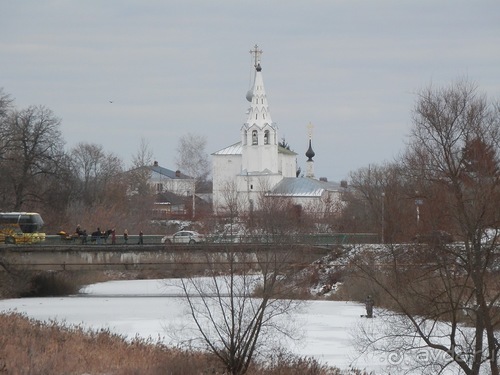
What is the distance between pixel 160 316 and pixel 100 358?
1568 cm

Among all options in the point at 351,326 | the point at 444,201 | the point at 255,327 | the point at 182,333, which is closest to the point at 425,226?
the point at 444,201

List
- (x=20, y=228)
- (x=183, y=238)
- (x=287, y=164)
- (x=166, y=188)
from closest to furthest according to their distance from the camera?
(x=20, y=228) < (x=183, y=238) < (x=287, y=164) < (x=166, y=188)

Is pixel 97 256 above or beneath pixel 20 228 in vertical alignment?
beneath

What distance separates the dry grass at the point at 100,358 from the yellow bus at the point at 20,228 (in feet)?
110

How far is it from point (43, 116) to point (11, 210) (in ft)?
23.4

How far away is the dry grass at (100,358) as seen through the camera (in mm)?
24000

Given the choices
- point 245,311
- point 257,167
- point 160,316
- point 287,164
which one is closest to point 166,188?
point 287,164

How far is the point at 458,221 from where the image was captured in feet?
86.6

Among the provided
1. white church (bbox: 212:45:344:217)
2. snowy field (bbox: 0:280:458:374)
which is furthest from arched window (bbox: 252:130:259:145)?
snowy field (bbox: 0:280:458:374)

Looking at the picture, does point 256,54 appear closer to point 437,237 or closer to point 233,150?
point 233,150

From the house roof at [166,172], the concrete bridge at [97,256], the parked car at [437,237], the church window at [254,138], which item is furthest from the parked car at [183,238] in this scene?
the house roof at [166,172]

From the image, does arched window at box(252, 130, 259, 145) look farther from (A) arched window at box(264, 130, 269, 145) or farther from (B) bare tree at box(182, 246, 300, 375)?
(B) bare tree at box(182, 246, 300, 375)

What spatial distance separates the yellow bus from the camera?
64.2 m

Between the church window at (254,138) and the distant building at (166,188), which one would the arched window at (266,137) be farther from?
the distant building at (166,188)
